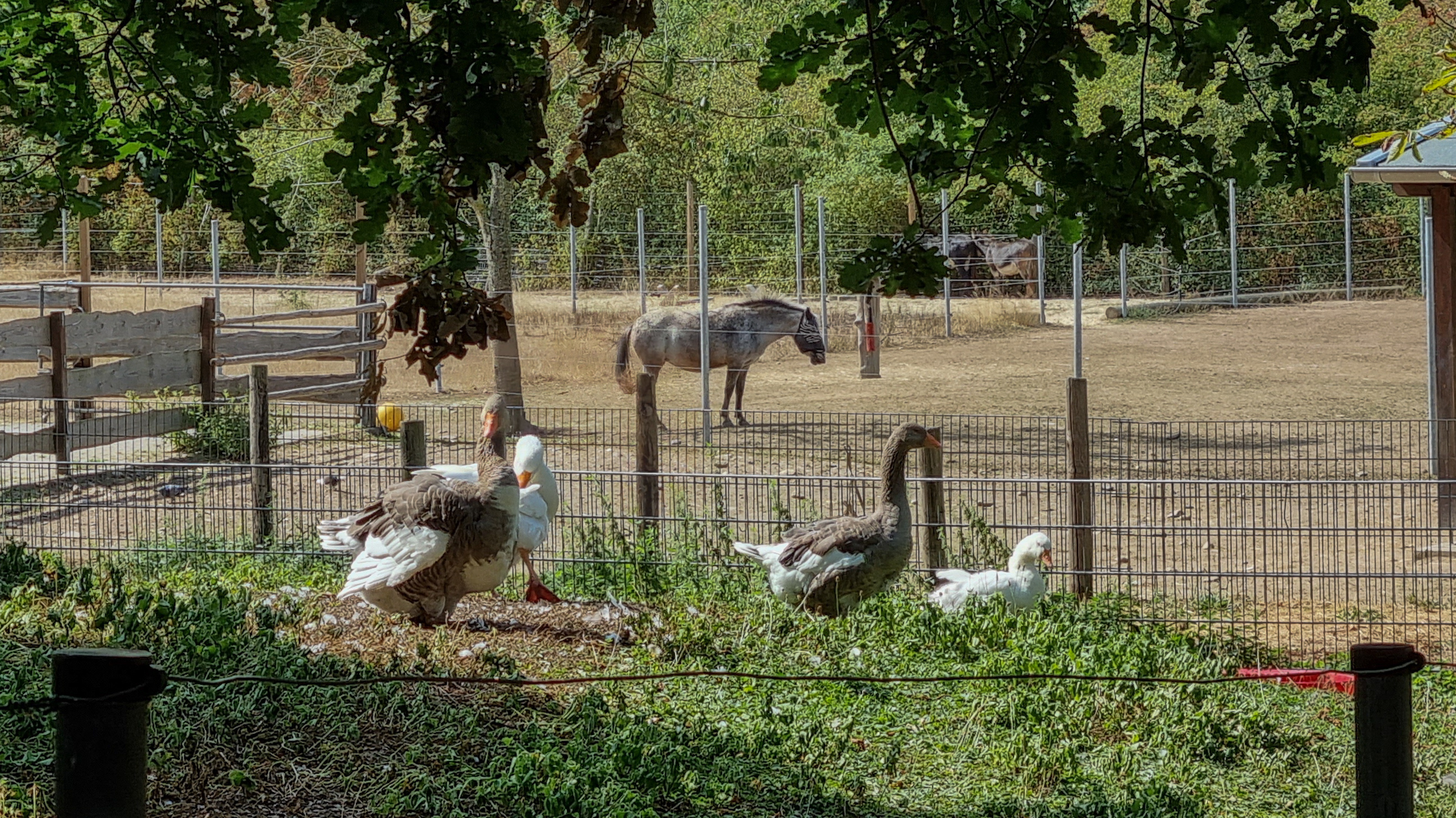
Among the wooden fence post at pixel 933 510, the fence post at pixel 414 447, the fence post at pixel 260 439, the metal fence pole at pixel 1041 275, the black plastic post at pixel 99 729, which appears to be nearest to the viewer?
the black plastic post at pixel 99 729

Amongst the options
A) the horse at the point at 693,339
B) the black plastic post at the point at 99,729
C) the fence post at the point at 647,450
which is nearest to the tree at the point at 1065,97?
the black plastic post at the point at 99,729

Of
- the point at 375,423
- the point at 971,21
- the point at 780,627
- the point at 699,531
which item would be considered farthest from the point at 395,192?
the point at 375,423

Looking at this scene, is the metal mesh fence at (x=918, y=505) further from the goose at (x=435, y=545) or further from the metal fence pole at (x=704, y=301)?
the goose at (x=435, y=545)

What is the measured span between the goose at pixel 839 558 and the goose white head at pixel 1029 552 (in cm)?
57

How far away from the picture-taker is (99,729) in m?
2.36

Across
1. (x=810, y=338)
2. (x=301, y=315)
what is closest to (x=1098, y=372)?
(x=810, y=338)

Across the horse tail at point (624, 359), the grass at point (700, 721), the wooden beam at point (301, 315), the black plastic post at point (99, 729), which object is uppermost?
the wooden beam at point (301, 315)

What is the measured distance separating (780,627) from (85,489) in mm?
7327

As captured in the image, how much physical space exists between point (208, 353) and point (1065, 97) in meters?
12.3

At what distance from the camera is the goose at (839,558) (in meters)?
7.69

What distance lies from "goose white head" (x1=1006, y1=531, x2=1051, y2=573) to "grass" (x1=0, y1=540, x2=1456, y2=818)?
12.4 inches

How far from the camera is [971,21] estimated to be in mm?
3883

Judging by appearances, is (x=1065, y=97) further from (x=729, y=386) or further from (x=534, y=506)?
(x=729, y=386)

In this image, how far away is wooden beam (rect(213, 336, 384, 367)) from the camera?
53.7 ft
